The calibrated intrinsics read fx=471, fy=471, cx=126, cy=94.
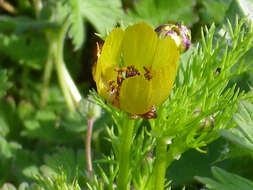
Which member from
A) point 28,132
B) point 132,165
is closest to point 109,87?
point 132,165

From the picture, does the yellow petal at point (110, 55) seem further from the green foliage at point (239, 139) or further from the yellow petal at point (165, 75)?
the green foliage at point (239, 139)

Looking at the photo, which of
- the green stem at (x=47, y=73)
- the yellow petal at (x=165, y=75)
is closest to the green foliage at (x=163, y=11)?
the green stem at (x=47, y=73)

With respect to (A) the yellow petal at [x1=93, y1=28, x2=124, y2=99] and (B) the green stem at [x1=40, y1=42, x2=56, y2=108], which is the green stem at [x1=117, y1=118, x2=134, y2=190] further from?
(B) the green stem at [x1=40, y1=42, x2=56, y2=108]

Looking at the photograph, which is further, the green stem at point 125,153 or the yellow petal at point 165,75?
the green stem at point 125,153

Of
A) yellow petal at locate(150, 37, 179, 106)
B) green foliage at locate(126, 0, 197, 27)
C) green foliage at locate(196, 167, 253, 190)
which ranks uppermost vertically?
green foliage at locate(126, 0, 197, 27)

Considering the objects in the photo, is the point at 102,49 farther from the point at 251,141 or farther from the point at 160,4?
the point at 160,4

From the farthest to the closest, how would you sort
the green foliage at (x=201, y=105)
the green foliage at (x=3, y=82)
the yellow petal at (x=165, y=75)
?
the green foliage at (x=3, y=82), the green foliage at (x=201, y=105), the yellow petal at (x=165, y=75)

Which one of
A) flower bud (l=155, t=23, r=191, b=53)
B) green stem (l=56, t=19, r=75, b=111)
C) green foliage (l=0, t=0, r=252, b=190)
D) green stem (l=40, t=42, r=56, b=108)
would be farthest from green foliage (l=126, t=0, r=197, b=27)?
flower bud (l=155, t=23, r=191, b=53)

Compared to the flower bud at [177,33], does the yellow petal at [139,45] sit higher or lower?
lower
